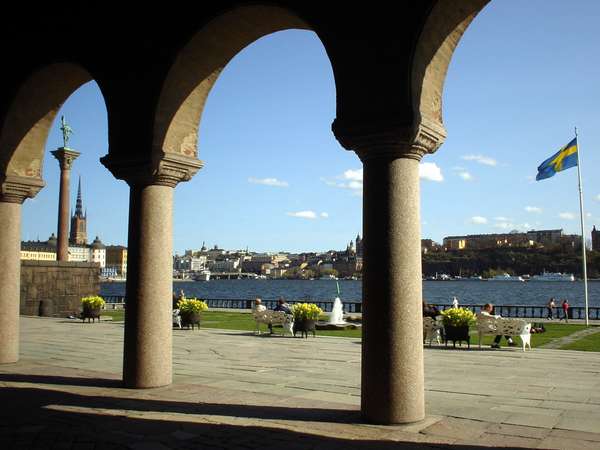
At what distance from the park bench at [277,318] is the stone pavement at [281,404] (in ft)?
16.9

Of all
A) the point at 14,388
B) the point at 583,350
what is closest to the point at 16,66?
the point at 14,388

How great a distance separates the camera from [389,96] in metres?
6.25

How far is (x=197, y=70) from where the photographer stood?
8.55m

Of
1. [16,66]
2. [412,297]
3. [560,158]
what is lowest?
[412,297]

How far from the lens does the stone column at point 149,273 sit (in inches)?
329

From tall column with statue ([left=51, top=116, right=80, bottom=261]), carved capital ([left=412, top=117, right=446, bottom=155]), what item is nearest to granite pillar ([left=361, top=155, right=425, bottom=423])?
carved capital ([left=412, top=117, right=446, bottom=155])

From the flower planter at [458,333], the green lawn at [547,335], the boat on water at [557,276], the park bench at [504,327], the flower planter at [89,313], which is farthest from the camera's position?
the boat on water at [557,276]

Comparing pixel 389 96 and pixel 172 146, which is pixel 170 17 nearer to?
pixel 172 146

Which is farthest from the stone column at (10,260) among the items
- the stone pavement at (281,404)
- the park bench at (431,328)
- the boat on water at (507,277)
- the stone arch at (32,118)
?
the boat on water at (507,277)

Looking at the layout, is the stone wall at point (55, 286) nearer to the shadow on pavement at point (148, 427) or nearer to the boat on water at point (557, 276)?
the shadow on pavement at point (148, 427)

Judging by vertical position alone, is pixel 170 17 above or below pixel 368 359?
above

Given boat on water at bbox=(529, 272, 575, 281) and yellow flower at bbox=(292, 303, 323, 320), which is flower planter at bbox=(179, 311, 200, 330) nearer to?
yellow flower at bbox=(292, 303, 323, 320)

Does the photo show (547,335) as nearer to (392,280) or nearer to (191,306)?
(191,306)

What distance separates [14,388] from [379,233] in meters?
5.75
